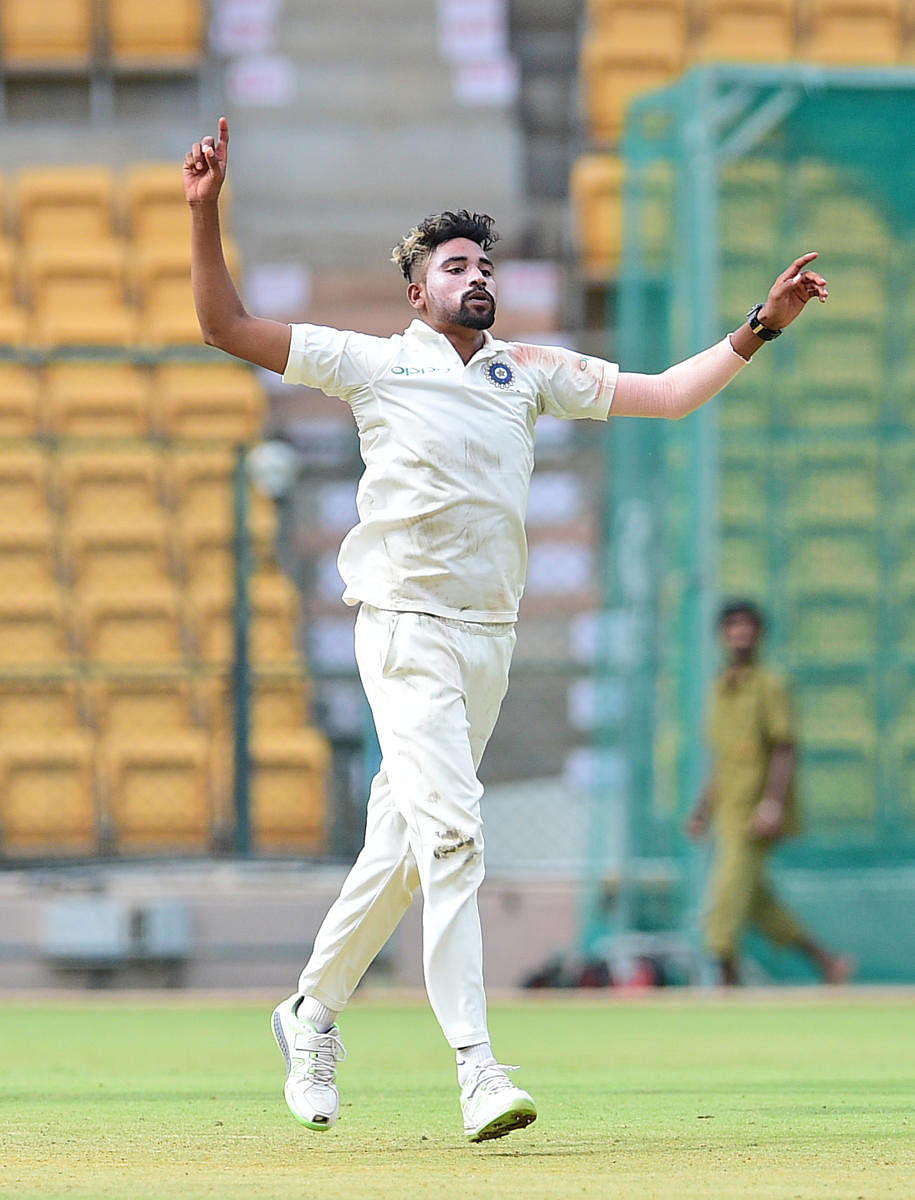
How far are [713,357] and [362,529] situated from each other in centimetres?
86

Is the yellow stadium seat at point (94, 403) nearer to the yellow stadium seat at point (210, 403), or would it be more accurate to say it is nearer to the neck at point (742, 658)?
the yellow stadium seat at point (210, 403)

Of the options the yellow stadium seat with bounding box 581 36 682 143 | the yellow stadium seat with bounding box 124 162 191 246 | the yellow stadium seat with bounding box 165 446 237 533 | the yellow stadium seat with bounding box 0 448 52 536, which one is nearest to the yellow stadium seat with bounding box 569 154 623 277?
the yellow stadium seat with bounding box 581 36 682 143

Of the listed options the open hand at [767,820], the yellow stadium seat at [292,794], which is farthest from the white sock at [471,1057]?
the yellow stadium seat at [292,794]

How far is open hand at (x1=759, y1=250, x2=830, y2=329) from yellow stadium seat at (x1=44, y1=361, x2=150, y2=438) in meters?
8.72

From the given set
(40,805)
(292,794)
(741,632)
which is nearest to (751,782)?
(741,632)

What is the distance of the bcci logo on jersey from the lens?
462cm

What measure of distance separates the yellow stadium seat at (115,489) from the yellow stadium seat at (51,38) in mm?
4557

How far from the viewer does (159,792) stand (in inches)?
436

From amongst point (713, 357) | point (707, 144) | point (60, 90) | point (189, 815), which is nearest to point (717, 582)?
point (707, 144)

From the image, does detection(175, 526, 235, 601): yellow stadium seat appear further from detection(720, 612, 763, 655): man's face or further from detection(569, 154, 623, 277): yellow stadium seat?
detection(569, 154, 623, 277): yellow stadium seat

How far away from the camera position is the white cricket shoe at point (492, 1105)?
4.03 meters

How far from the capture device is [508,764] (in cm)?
1184

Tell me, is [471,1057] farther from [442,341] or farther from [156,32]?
Result: [156,32]

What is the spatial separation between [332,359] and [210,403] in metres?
8.80
